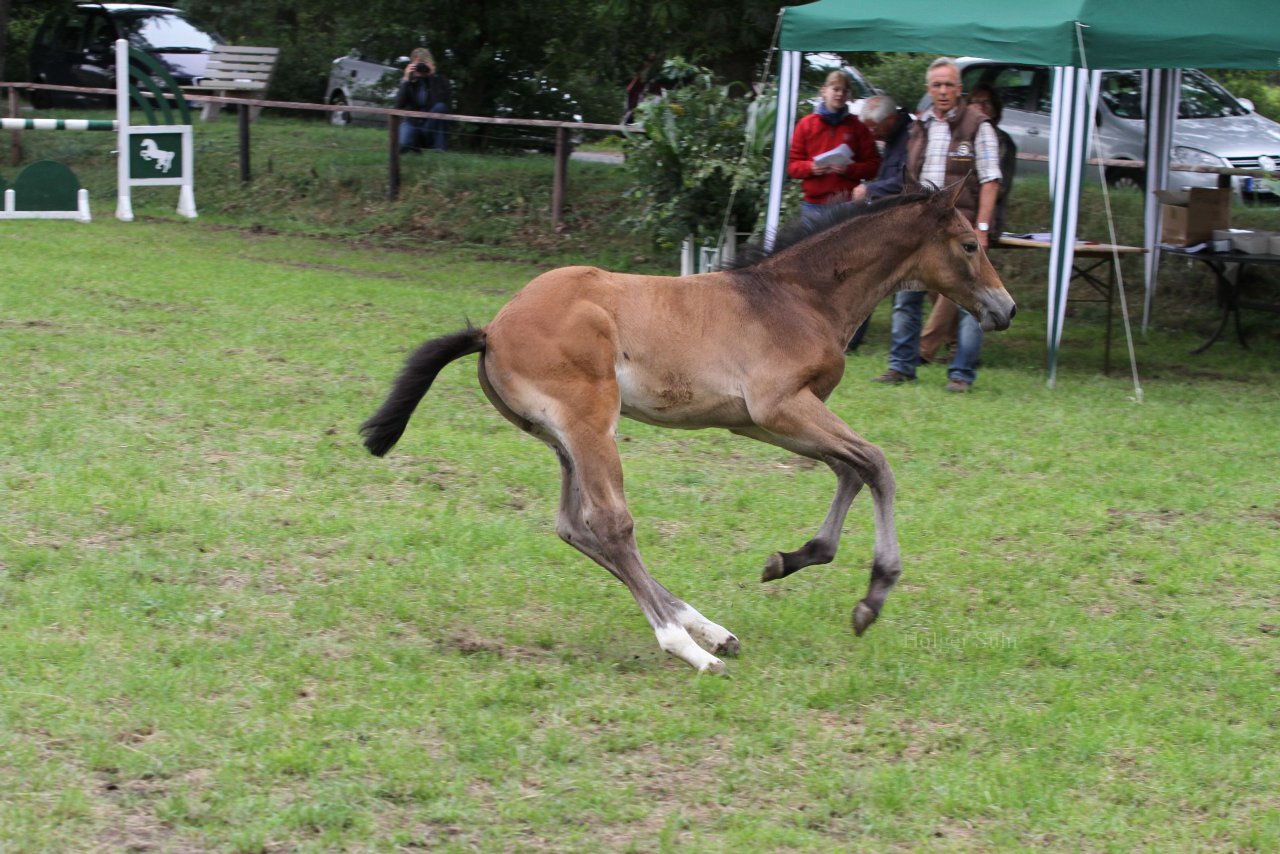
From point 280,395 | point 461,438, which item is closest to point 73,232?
point 280,395

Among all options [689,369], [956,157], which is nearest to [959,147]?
[956,157]

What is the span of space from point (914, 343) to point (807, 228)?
434 centimetres

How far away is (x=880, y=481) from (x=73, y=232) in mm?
11920

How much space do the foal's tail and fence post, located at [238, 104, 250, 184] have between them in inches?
550

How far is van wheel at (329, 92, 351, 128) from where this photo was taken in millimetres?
22188

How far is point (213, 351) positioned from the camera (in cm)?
936

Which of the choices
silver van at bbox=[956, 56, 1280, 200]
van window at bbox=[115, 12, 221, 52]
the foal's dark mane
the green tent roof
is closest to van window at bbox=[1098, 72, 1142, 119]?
silver van at bbox=[956, 56, 1280, 200]

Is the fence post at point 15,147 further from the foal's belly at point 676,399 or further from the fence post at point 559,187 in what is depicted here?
the foal's belly at point 676,399

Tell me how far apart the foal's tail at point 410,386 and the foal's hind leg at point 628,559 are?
1.66 ft

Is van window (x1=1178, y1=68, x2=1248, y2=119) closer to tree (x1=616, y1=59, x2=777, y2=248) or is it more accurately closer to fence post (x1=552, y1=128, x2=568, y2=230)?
tree (x1=616, y1=59, x2=777, y2=248)

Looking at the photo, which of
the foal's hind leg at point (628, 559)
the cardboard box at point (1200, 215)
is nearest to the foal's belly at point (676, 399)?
the foal's hind leg at point (628, 559)

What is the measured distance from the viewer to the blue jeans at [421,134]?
17375 millimetres

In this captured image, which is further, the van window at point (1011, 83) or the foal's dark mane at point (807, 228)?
the van window at point (1011, 83)

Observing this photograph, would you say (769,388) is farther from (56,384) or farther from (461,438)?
(56,384)
